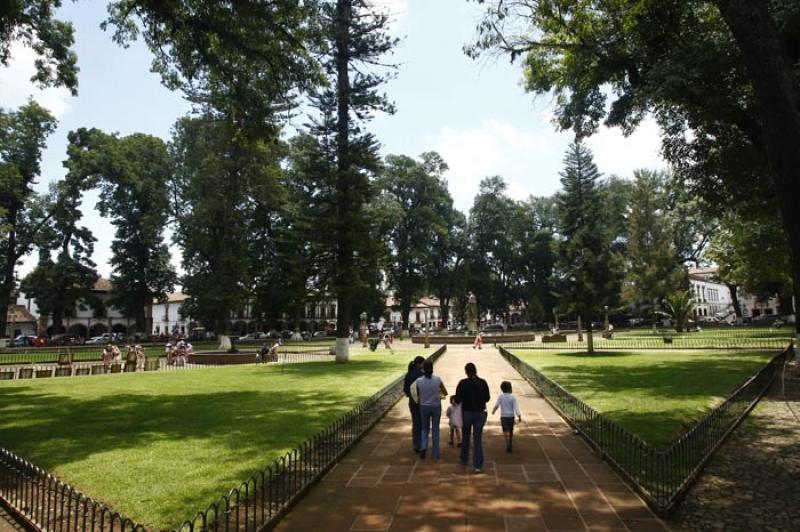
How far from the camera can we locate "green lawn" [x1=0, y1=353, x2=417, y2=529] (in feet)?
23.8

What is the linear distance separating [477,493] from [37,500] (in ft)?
17.1

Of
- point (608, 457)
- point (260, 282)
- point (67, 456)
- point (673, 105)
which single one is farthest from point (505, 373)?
point (260, 282)

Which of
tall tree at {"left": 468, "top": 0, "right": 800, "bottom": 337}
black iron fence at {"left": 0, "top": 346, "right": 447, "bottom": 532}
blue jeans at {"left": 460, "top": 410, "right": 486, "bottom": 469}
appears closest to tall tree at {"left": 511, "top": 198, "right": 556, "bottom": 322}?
tall tree at {"left": 468, "top": 0, "right": 800, "bottom": 337}

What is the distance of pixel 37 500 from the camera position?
242 inches

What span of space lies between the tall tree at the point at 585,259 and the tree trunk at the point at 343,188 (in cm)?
1299

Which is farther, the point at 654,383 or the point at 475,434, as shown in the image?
the point at 654,383

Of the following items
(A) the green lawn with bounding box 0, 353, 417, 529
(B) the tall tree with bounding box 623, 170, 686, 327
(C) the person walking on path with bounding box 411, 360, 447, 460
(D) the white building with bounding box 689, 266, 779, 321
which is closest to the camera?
(A) the green lawn with bounding box 0, 353, 417, 529

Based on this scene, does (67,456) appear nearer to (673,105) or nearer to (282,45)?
(282,45)

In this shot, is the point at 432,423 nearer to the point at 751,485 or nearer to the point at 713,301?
the point at 751,485

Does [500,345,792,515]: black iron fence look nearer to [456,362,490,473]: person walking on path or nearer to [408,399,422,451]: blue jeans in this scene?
[456,362,490,473]: person walking on path

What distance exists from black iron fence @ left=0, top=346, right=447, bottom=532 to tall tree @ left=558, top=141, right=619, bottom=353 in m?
23.1

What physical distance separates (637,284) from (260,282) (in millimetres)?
38007

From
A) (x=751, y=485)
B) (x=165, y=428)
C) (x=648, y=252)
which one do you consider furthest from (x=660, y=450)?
(x=648, y=252)

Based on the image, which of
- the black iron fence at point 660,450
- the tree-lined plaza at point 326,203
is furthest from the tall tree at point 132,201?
the black iron fence at point 660,450
